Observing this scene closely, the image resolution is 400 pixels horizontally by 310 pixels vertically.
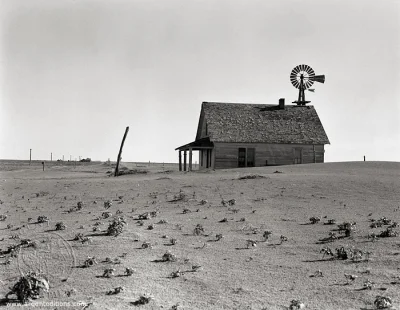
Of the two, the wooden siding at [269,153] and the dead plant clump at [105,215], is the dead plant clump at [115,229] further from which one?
the wooden siding at [269,153]

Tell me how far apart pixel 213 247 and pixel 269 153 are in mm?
24768

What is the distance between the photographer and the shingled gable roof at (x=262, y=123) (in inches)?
1348

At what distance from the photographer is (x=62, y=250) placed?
388 inches

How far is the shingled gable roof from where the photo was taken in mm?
34250

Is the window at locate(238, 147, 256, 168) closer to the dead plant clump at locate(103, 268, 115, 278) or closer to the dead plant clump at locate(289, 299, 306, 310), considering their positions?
the dead plant clump at locate(103, 268, 115, 278)

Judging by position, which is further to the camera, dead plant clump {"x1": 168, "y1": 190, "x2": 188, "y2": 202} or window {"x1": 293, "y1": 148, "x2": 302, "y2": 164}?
window {"x1": 293, "y1": 148, "x2": 302, "y2": 164}

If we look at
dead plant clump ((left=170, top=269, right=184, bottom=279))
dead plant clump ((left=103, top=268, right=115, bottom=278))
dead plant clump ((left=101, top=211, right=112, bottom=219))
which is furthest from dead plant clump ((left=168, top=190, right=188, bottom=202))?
dead plant clump ((left=103, top=268, right=115, bottom=278))

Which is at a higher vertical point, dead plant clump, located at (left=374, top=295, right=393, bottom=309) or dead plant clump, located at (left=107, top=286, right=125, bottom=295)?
dead plant clump, located at (left=374, top=295, right=393, bottom=309)

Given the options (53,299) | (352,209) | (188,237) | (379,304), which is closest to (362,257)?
(379,304)

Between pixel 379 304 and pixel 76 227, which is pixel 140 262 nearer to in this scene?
pixel 76 227

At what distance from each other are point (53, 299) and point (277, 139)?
2854 centimetres

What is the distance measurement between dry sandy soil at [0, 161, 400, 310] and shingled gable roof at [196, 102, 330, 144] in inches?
628

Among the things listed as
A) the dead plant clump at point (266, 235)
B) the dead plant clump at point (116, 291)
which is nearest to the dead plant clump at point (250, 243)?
the dead plant clump at point (266, 235)

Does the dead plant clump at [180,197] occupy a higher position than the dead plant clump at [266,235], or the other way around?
the dead plant clump at [180,197]
